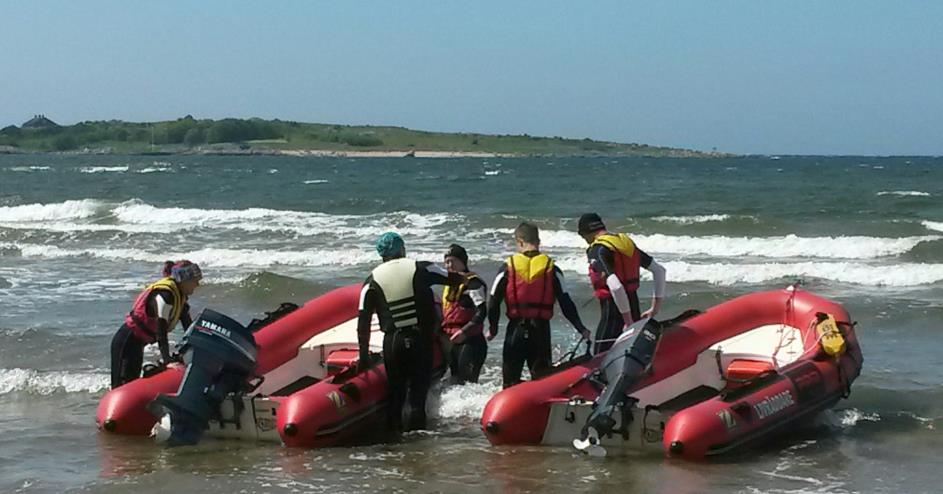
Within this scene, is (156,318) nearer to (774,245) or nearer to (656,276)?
(656,276)

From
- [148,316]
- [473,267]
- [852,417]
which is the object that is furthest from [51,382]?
[473,267]

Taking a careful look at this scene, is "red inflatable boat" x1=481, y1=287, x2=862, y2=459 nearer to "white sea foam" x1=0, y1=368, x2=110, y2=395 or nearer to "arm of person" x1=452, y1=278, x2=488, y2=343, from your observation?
"arm of person" x1=452, y1=278, x2=488, y2=343

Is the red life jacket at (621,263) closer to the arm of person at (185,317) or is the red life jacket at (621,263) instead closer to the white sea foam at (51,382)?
the arm of person at (185,317)

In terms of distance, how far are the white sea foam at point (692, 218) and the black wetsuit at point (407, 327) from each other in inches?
687

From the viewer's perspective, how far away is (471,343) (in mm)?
7262

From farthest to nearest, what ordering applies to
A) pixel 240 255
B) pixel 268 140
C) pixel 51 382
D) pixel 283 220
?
pixel 268 140 → pixel 283 220 → pixel 240 255 → pixel 51 382

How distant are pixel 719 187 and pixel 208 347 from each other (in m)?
34.0

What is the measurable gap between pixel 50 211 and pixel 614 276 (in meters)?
26.5

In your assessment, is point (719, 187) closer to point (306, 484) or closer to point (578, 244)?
point (578, 244)

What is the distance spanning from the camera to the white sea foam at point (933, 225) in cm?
2203

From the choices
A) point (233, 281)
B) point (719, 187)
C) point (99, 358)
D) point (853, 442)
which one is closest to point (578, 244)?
point (233, 281)

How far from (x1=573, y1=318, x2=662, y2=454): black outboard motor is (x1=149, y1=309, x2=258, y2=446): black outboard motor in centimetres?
210

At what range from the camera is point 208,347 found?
21.6 ft

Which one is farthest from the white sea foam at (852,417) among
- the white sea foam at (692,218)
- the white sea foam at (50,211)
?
the white sea foam at (50,211)
